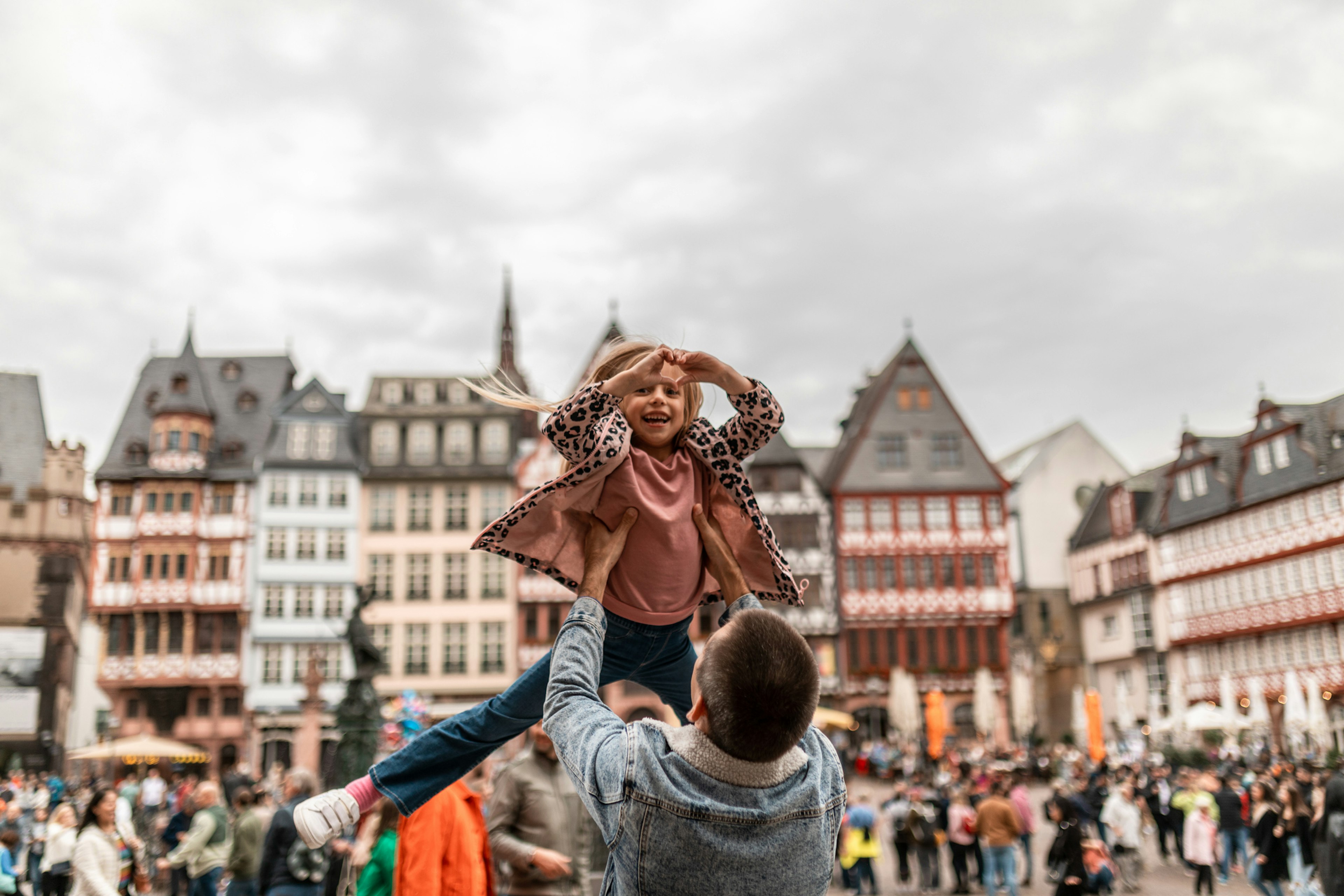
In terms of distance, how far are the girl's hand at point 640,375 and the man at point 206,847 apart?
28.9ft

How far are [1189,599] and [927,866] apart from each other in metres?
29.7

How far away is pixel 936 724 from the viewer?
3319 cm

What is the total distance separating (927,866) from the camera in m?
17.3

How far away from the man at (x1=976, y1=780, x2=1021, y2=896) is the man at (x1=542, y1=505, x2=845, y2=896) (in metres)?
13.2

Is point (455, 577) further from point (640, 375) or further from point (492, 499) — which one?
point (640, 375)

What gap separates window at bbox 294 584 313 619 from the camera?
1641 inches

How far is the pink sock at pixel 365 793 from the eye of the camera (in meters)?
3.50

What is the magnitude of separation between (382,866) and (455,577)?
38.0 meters

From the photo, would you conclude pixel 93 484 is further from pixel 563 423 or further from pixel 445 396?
pixel 563 423

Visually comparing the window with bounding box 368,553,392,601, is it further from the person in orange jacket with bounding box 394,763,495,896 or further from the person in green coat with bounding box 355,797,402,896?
the person in orange jacket with bounding box 394,763,495,896

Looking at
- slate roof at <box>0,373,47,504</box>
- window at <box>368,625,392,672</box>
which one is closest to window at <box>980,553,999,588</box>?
window at <box>368,625,392,672</box>

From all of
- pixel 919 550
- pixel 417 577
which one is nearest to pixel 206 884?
pixel 417 577

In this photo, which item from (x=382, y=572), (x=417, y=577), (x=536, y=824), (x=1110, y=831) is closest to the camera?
A: (x=536, y=824)

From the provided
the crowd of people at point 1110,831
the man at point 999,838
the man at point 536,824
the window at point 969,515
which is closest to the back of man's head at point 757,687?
the man at point 536,824
